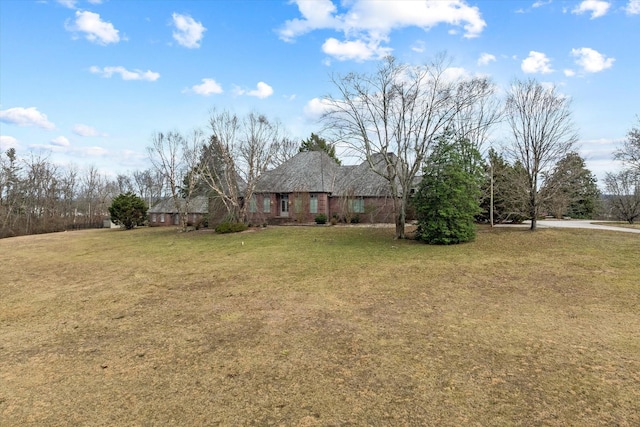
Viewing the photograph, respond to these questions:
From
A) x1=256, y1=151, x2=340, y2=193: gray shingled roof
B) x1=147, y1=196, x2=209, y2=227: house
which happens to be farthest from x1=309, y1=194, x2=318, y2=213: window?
x1=147, y1=196, x2=209, y2=227: house

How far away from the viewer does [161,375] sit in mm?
4895

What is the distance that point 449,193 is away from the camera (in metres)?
16.3

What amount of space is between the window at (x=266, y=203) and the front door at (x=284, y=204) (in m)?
1.22

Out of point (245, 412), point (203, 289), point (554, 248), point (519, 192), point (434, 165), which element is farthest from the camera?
point (519, 192)

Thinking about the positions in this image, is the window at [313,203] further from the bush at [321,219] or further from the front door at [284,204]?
the front door at [284,204]

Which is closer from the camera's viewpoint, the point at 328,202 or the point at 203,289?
the point at 203,289

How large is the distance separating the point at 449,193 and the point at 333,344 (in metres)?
12.4

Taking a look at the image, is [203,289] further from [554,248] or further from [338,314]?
[554,248]

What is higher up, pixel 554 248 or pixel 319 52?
pixel 319 52

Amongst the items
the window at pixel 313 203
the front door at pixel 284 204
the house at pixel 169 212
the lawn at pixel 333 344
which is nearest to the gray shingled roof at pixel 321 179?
the window at pixel 313 203

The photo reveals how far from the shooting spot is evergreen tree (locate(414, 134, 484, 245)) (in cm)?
1628

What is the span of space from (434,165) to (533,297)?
9.74 m

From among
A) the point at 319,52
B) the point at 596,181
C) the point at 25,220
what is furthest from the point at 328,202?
the point at 25,220

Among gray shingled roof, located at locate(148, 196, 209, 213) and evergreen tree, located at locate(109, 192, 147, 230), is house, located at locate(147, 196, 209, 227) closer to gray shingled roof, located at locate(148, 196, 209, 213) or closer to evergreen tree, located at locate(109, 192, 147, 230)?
gray shingled roof, located at locate(148, 196, 209, 213)
